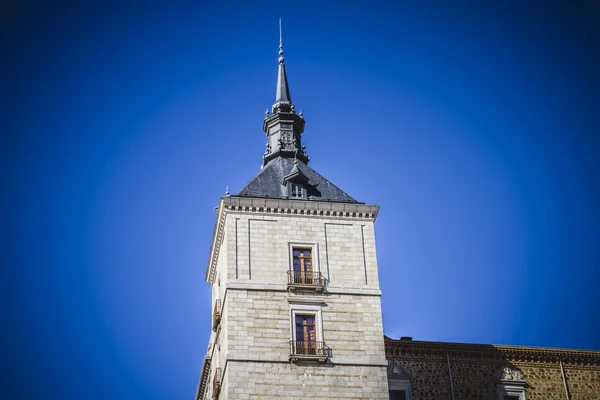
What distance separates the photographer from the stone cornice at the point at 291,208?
149 feet

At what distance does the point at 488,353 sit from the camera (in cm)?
4597

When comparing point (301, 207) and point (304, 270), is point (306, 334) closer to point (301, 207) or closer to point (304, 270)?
point (304, 270)

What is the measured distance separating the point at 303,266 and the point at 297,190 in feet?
13.5

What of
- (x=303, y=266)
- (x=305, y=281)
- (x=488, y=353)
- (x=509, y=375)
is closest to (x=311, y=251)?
(x=303, y=266)

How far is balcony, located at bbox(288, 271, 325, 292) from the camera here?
43.5m

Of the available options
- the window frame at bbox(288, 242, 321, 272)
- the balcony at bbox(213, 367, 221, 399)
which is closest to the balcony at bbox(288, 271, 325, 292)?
the window frame at bbox(288, 242, 321, 272)

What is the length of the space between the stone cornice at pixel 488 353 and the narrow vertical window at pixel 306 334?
375 centimetres

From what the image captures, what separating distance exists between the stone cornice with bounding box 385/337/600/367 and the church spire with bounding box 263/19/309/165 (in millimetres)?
11135

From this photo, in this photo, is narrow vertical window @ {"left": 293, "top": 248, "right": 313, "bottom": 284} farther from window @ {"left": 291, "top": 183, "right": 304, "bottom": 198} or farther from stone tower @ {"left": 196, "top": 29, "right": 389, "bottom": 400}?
window @ {"left": 291, "top": 183, "right": 304, "bottom": 198}

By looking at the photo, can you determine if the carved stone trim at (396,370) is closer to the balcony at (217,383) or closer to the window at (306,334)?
the window at (306,334)

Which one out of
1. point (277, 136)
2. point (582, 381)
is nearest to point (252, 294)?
point (277, 136)

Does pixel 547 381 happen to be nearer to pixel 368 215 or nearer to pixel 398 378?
pixel 398 378

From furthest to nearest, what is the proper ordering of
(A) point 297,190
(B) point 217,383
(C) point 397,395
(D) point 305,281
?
(A) point 297,190, (C) point 397,395, (D) point 305,281, (B) point 217,383

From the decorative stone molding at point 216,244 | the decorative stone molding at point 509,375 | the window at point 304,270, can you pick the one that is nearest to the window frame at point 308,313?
the window at point 304,270
